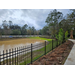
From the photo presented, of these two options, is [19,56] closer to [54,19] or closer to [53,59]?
[53,59]

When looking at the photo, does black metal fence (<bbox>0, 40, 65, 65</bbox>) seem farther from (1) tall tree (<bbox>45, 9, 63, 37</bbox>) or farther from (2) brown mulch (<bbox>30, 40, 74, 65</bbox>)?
(1) tall tree (<bbox>45, 9, 63, 37</bbox>)

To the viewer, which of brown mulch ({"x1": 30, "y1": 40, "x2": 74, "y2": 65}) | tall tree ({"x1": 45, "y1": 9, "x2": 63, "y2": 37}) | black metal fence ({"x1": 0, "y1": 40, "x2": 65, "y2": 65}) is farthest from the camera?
tall tree ({"x1": 45, "y1": 9, "x2": 63, "y2": 37})

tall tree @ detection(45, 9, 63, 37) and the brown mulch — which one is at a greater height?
tall tree @ detection(45, 9, 63, 37)

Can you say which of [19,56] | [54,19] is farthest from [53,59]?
[54,19]

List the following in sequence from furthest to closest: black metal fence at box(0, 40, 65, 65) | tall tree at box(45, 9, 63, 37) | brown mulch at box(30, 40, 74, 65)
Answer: tall tree at box(45, 9, 63, 37), brown mulch at box(30, 40, 74, 65), black metal fence at box(0, 40, 65, 65)

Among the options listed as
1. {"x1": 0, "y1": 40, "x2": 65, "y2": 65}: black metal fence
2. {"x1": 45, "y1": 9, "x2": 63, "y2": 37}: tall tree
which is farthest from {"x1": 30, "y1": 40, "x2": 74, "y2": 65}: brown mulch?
{"x1": 45, "y1": 9, "x2": 63, "y2": 37}: tall tree

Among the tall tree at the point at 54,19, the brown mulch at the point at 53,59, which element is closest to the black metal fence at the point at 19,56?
the brown mulch at the point at 53,59
